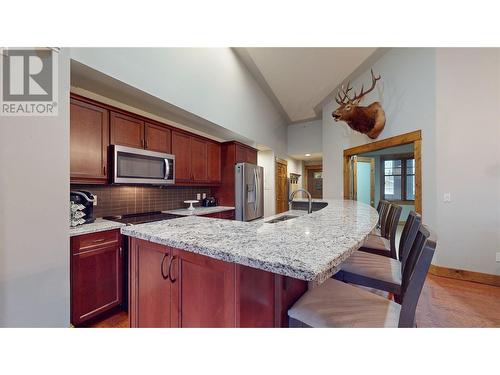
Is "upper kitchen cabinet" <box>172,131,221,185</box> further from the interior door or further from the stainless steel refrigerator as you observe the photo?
the interior door

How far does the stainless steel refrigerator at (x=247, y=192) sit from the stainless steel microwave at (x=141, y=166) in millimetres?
1233

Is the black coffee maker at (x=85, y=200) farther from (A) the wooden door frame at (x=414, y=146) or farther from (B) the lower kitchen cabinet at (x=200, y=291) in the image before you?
(A) the wooden door frame at (x=414, y=146)

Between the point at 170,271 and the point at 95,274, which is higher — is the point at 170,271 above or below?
above

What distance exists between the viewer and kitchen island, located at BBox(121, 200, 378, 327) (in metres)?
0.67

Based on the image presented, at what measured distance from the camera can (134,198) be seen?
8.61 ft

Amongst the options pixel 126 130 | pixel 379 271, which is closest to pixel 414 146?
pixel 379 271

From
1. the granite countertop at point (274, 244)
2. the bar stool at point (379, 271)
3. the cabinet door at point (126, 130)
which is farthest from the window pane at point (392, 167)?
the cabinet door at point (126, 130)

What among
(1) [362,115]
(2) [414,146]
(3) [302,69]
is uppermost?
(3) [302,69]

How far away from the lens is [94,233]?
5.56 feet

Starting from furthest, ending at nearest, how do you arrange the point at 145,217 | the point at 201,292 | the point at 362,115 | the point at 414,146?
the point at 362,115 → the point at 414,146 → the point at 145,217 → the point at 201,292

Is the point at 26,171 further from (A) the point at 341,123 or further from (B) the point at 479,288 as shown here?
(A) the point at 341,123

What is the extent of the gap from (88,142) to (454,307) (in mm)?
3863
